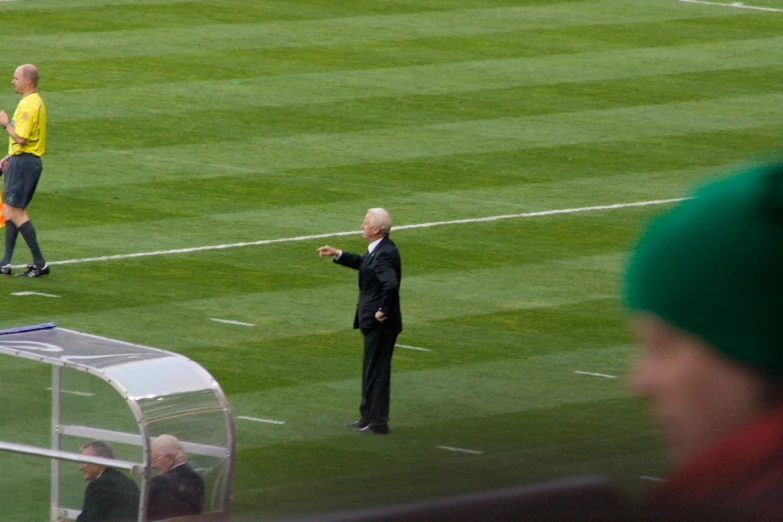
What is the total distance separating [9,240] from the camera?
16.2 m

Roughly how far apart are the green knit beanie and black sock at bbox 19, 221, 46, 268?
15.2 metres

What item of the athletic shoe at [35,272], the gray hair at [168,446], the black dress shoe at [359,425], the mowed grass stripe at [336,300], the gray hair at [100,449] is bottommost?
the black dress shoe at [359,425]

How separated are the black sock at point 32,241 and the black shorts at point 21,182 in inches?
9.9

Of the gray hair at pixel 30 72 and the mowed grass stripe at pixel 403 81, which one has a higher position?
the gray hair at pixel 30 72

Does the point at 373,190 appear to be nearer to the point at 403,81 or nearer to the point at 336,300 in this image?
the point at 336,300

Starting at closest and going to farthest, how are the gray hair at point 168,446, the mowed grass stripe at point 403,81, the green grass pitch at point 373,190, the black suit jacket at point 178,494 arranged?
the gray hair at point 168,446 < the black suit jacket at point 178,494 < the green grass pitch at point 373,190 < the mowed grass stripe at point 403,81

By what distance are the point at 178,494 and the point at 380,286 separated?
3.42m

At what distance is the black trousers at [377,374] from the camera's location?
1230 cm

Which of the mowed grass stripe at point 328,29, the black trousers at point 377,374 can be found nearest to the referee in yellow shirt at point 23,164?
the black trousers at point 377,374

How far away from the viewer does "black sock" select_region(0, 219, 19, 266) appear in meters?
16.2

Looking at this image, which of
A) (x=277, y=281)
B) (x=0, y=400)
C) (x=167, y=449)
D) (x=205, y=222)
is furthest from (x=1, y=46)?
(x=167, y=449)

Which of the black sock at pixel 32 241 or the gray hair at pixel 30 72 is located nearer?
the black sock at pixel 32 241

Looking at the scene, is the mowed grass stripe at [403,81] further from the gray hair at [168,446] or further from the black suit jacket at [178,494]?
the gray hair at [168,446]

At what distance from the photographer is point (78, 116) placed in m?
24.0
